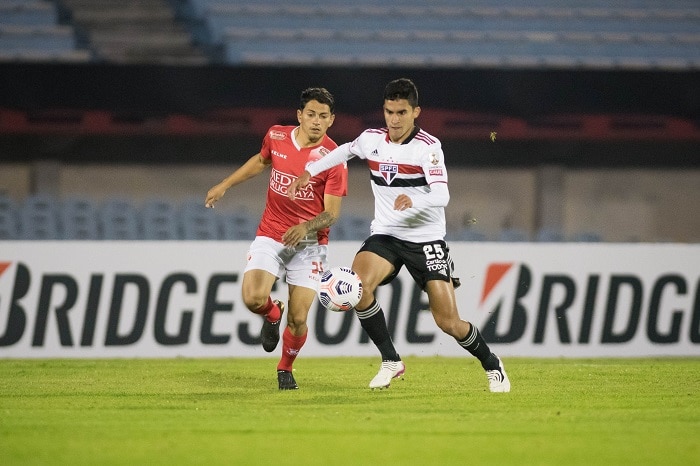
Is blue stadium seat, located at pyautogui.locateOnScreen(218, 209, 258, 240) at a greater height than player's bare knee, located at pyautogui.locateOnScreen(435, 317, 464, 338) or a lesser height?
lesser

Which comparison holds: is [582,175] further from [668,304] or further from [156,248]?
[156,248]

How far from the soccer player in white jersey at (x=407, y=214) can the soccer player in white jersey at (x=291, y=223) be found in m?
0.26

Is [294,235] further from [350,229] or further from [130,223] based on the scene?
[130,223]

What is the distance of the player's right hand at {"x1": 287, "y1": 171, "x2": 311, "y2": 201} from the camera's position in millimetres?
8273

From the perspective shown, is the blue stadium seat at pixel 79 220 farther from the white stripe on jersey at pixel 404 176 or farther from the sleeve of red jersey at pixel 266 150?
the white stripe on jersey at pixel 404 176

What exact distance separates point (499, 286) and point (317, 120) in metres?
5.06

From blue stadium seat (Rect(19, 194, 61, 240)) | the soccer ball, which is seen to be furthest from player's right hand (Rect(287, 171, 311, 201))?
blue stadium seat (Rect(19, 194, 61, 240))

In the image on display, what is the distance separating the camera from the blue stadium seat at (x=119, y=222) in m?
A: 15.9

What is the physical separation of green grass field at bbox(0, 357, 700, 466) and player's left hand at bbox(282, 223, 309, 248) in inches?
43.7

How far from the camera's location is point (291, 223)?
886 centimetres

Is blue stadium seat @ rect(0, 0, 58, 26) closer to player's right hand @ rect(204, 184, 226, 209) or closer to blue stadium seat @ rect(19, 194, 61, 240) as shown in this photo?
blue stadium seat @ rect(19, 194, 61, 240)

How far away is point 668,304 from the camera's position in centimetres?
1320

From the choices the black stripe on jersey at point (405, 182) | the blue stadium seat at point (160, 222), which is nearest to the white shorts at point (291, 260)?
the black stripe on jersey at point (405, 182)

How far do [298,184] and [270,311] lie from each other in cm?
118
